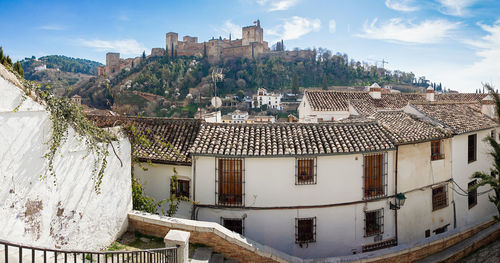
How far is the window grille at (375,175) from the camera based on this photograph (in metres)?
10.1

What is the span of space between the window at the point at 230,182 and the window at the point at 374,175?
4.17 m

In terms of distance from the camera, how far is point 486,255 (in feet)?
34.8

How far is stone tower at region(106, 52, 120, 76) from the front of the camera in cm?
10988

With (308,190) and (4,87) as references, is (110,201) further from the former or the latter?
(308,190)

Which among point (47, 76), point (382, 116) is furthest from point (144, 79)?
point (382, 116)

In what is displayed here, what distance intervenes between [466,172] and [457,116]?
2.49 metres

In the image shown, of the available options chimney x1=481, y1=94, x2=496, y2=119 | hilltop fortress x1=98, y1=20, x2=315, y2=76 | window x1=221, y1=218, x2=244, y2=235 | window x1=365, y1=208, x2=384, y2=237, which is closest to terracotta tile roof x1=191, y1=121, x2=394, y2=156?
window x1=221, y1=218, x2=244, y2=235

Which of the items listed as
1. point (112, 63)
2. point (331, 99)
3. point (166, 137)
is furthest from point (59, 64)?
point (166, 137)

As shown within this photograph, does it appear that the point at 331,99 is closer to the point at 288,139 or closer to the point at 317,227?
the point at 288,139

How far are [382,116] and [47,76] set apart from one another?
104001 millimetres

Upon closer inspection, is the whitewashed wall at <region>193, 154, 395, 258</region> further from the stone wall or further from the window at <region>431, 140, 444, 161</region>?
the window at <region>431, 140, 444, 161</region>

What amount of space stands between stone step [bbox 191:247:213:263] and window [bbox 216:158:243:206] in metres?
2.46

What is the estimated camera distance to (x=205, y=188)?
9.58 meters

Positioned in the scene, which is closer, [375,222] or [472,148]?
[375,222]
